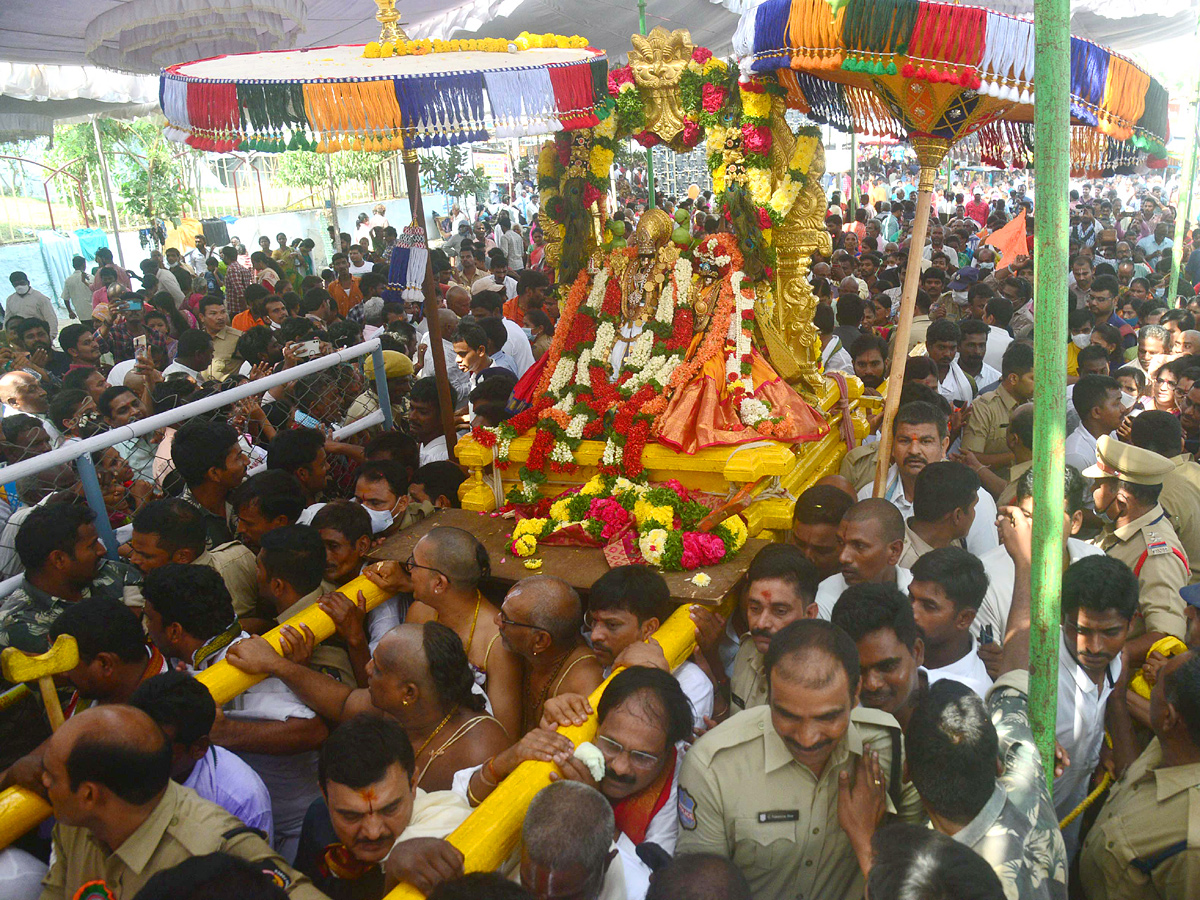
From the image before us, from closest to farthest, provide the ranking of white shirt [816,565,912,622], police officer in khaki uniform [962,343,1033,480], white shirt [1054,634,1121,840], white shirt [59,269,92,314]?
white shirt [1054,634,1121,840], white shirt [816,565,912,622], police officer in khaki uniform [962,343,1033,480], white shirt [59,269,92,314]

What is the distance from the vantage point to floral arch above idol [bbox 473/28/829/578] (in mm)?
4680

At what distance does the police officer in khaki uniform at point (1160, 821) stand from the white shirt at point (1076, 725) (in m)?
0.34

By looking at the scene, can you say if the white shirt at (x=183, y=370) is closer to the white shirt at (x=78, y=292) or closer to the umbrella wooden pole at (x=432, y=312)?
the umbrella wooden pole at (x=432, y=312)

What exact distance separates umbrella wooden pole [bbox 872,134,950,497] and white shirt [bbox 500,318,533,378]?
11.7 feet

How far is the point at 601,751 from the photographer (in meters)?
2.49

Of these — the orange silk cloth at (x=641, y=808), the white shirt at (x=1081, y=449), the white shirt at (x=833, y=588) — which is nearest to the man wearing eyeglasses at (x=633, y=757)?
the orange silk cloth at (x=641, y=808)

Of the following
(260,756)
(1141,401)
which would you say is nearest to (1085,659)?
(260,756)

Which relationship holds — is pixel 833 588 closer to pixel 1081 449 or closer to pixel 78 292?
pixel 1081 449

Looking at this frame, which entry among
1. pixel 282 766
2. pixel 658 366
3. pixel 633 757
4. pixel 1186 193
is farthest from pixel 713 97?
pixel 1186 193

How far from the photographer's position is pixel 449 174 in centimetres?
2117

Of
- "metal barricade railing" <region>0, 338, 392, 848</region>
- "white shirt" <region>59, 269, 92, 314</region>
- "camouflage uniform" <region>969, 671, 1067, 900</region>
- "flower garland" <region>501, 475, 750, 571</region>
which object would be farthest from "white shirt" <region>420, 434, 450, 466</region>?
"white shirt" <region>59, 269, 92, 314</region>

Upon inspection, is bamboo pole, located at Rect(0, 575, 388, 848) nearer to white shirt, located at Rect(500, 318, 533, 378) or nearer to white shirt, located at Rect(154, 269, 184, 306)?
white shirt, located at Rect(500, 318, 533, 378)

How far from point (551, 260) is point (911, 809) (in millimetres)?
4217

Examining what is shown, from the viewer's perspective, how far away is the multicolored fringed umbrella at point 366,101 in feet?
12.1
